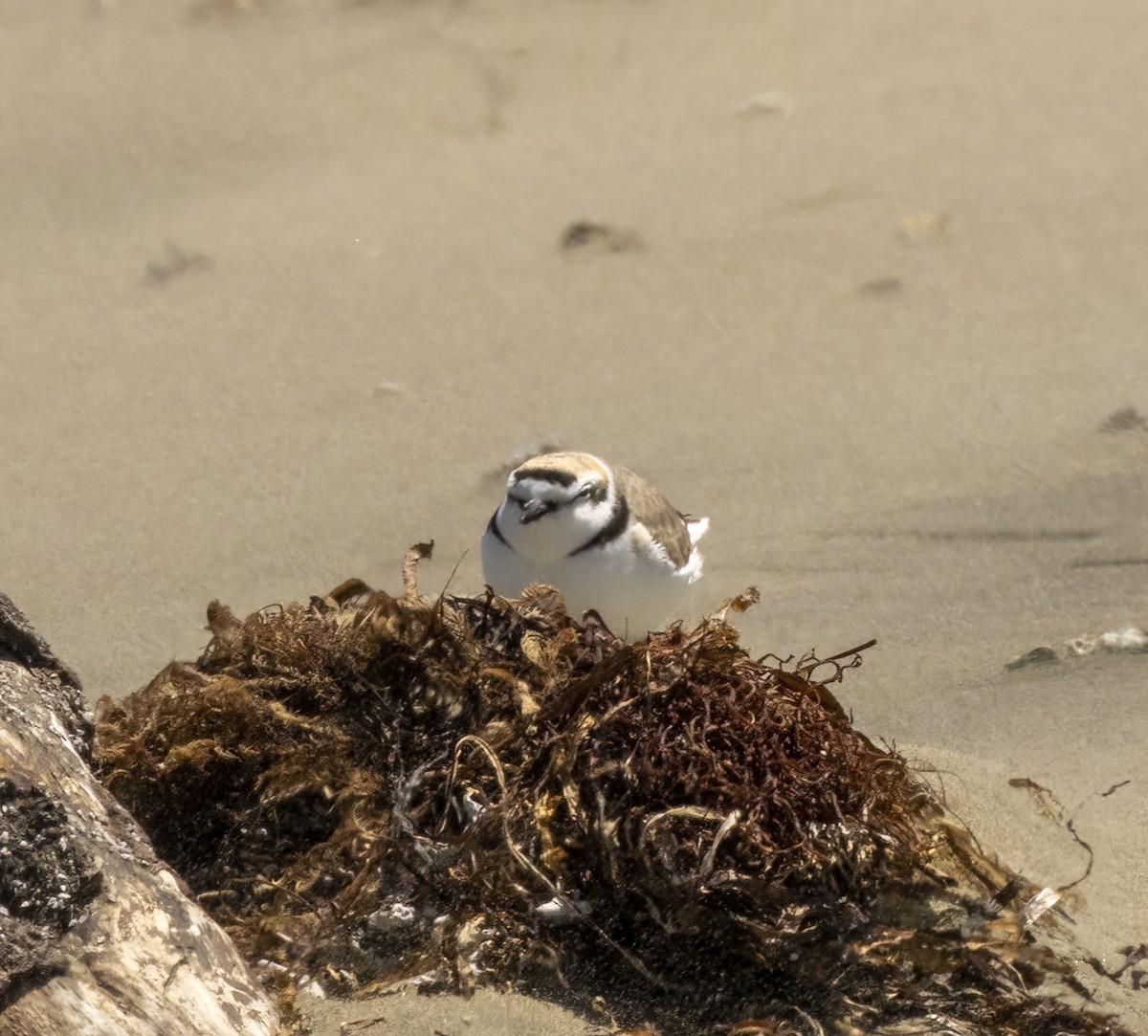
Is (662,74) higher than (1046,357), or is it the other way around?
(662,74)

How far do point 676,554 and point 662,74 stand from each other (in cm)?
348

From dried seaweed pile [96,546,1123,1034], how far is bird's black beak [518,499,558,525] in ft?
3.57

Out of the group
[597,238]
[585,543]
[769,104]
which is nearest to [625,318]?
[597,238]

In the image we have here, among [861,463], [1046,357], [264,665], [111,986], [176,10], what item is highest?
[176,10]

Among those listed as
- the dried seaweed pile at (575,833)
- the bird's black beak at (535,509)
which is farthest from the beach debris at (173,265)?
the dried seaweed pile at (575,833)

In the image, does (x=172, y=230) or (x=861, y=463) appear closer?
(x=861, y=463)

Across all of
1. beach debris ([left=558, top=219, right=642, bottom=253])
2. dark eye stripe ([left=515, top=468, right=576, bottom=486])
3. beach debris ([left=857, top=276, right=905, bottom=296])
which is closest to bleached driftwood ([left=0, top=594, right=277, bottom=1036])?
dark eye stripe ([left=515, top=468, right=576, bottom=486])

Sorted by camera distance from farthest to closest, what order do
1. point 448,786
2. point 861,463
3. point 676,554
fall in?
point 861,463
point 676,554
point 448,786

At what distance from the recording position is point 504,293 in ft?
20.1

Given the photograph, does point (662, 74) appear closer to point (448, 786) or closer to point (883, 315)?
point (883, 315)

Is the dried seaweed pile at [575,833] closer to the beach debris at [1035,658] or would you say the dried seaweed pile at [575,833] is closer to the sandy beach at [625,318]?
the sandy beach at [625,318]

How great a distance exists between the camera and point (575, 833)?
2.93 m

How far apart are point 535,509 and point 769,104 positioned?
139 inches

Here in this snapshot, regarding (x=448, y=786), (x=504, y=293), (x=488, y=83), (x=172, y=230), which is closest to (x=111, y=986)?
(x=448, y=786)
